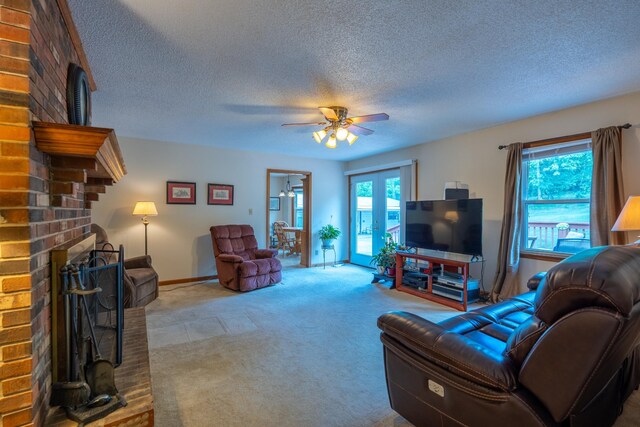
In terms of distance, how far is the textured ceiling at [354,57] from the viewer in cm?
180

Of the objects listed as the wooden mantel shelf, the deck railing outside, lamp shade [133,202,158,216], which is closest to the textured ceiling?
the wooden mantel shelf

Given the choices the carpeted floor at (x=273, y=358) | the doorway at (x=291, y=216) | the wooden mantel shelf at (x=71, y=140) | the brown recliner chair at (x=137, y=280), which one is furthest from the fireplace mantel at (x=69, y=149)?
the doorway at (x=291, y=216)

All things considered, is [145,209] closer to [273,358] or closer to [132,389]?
[273,358]

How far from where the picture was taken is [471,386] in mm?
1329

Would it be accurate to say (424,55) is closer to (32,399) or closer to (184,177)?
(32,399)

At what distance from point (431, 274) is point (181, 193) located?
4148 mm

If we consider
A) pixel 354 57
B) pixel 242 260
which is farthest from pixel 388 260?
pixel 354 57

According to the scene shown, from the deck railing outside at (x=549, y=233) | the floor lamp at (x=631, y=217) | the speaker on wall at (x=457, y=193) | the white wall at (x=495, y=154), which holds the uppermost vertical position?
the white wall at (x=495, y=154)

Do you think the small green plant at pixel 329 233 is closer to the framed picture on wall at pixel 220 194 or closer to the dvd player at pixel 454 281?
the framed picture on wall at pixel 220 194

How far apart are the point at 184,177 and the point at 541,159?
5.23m

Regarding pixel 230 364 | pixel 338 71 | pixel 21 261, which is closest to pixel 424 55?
pixel 338 71

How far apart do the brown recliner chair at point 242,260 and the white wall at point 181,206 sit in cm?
38

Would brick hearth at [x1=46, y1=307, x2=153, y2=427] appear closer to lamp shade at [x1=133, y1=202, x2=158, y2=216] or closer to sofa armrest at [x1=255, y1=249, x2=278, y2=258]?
lamp shade at [x1=133, y1=202, x2=158, y2=216]

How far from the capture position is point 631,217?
8.59ft
